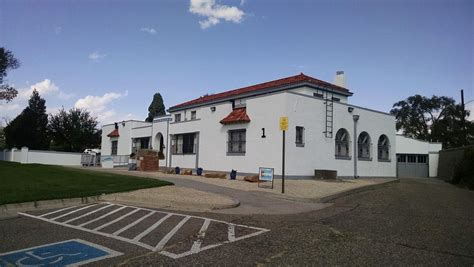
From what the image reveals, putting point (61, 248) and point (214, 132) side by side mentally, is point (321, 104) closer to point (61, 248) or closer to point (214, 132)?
point (214, 132)

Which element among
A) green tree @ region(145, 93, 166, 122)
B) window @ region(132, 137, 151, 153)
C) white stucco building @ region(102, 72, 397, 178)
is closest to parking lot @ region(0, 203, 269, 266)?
white stucco building @ region(102, 72, 397, 178)

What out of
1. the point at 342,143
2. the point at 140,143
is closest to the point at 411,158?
the point at 342,143

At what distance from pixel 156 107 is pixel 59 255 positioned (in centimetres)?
5266

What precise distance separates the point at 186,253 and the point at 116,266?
3.75 feet

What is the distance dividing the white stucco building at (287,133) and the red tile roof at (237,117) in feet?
0.23

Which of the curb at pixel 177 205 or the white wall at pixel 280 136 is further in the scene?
the white wall at pixel 280 136

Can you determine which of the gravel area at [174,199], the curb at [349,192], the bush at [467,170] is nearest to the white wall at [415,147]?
the bush at [467,170]

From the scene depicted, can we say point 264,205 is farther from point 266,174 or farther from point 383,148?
point 383,148

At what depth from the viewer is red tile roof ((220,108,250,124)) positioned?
979 inches

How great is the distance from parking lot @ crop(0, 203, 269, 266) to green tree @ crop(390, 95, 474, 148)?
56408mm

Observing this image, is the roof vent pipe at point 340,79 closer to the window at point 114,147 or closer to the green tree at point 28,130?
the window at point 114,147

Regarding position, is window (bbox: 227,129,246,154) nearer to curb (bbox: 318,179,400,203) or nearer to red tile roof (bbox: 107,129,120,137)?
curb (bbox: 318,179,400,203)

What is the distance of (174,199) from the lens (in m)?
12.5

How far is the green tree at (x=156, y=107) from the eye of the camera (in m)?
57.2
